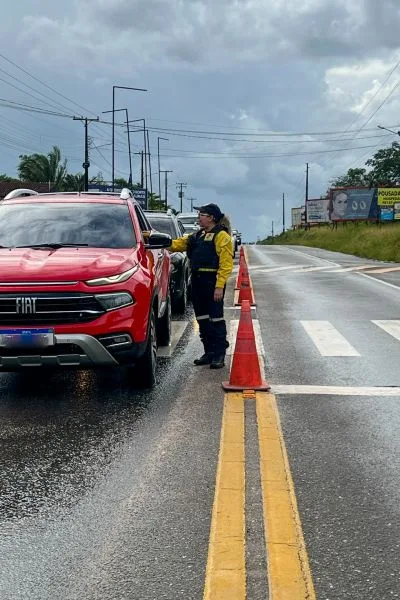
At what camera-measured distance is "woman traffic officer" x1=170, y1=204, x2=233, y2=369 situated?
7.44m

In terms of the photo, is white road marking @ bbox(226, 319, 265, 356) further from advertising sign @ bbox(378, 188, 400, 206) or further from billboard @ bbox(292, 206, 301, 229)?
billboard @ bbox(292, 206, 301, 229)

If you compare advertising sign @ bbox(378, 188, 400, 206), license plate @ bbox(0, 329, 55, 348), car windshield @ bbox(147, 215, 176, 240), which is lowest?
license plate @ bbox(0, 329, 55, 348)

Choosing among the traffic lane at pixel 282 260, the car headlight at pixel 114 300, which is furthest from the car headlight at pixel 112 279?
the traffic lane at pixel 282 260

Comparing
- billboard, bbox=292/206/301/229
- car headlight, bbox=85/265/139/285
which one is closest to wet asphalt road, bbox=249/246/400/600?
car headlight, bbox=85/265/139/285

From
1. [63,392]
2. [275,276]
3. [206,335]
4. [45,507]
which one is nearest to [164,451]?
[45,507]

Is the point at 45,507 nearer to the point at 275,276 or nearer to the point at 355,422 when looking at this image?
the point at 355,422

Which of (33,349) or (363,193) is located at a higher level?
(363,193)

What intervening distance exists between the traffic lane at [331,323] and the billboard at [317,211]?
250 feet

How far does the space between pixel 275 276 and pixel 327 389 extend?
52.3ft

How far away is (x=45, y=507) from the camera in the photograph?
12.2 feet

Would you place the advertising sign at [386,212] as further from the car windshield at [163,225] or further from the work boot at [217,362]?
the work boot at [217,362]

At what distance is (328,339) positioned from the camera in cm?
959

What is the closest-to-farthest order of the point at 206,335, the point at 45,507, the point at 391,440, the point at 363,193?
the point at 45,507 < the point at 391,440 < the point at 206,335 < the point at 363,193

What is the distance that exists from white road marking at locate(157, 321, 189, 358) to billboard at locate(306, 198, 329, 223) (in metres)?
86.2
